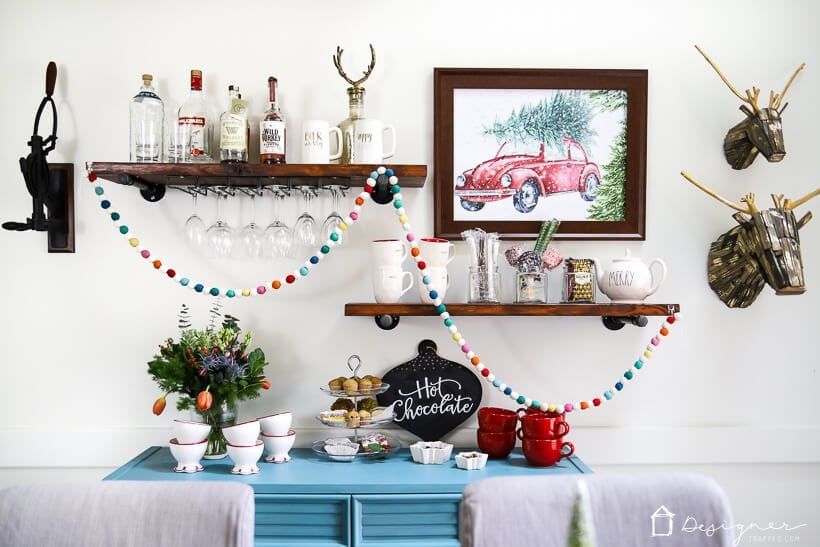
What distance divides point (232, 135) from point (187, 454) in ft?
2.79

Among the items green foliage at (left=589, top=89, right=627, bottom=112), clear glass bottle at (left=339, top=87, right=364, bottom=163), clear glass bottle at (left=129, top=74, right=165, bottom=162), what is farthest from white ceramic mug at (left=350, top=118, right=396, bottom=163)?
green foliage at (left=589, top=89, right=627, bottom=112)

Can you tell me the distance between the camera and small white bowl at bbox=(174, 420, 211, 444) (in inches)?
71.5

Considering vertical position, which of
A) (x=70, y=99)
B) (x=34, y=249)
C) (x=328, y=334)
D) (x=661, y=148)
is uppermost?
(x=70, y=99)

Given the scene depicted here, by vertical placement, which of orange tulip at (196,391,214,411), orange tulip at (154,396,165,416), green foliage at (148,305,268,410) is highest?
green foliage at (148,305,268,410)

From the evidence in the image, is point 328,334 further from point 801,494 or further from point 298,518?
point 801,494

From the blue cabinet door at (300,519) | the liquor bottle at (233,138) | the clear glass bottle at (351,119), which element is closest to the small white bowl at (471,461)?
the blue cabinet door at (300,519)

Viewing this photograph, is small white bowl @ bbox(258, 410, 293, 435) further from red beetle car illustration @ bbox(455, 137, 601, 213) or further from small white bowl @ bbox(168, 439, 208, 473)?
red beetle car illustration @ bbox(455, 137, 601, 213)

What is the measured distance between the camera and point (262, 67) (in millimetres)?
2105

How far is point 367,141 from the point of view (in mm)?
1938

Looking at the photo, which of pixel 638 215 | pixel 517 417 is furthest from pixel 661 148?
pixel 517 417

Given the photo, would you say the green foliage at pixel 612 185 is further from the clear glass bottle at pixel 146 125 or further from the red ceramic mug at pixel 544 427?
the clear glass bottle at pixel 146 125

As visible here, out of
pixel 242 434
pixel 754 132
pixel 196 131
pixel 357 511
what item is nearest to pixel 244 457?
pixel 242 434

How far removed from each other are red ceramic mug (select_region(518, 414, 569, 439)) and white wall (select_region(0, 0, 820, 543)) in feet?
0.74

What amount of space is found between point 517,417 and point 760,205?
989 mm
